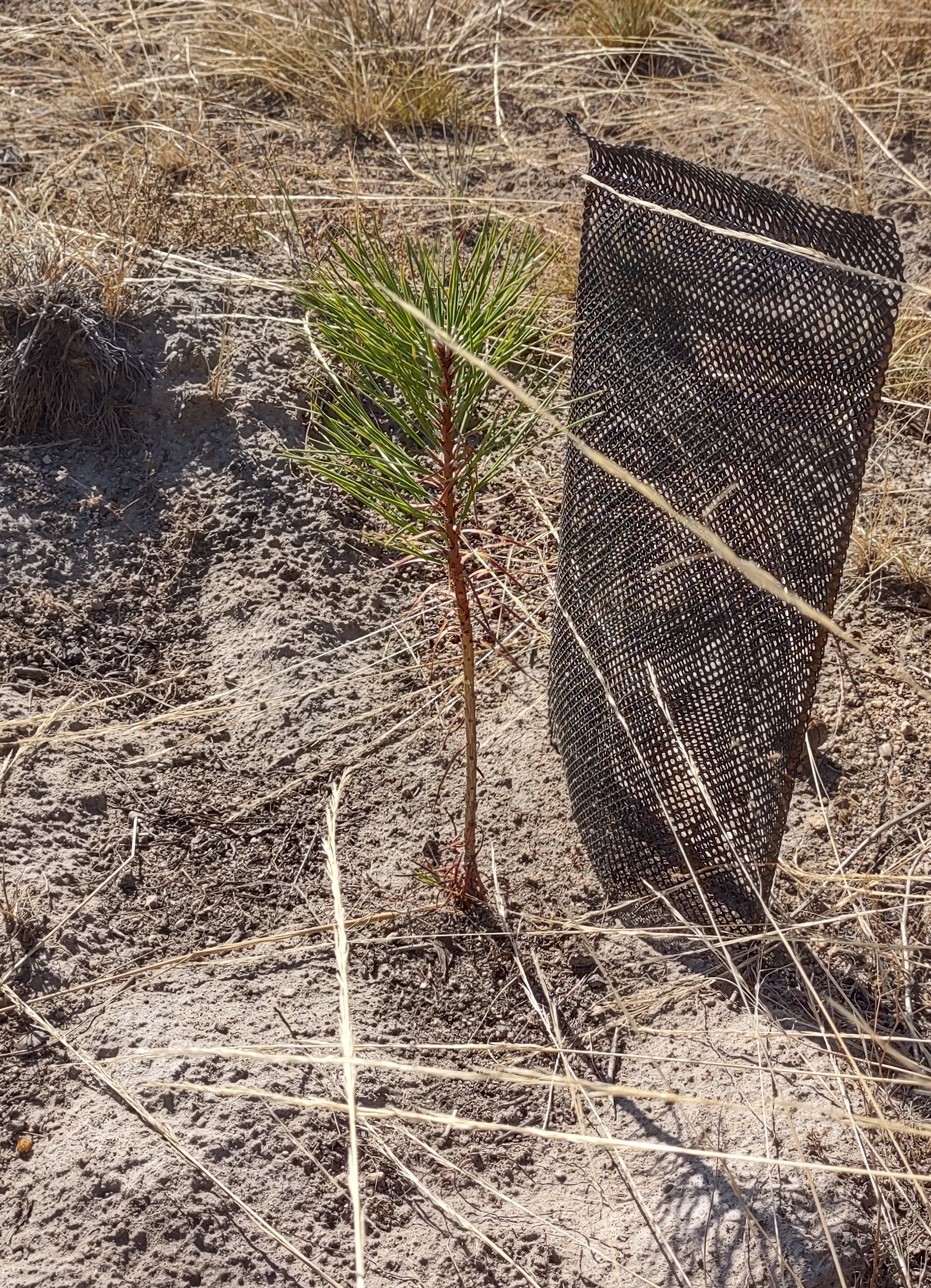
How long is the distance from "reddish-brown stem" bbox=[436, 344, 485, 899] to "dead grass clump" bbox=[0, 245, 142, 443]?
1.25 meters

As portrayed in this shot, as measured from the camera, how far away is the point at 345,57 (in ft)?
12.1

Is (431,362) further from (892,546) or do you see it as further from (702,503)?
(892,546)

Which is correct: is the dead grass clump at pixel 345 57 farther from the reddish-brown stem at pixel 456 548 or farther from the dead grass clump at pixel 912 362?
the reddish-brown stem at pixel 456 548

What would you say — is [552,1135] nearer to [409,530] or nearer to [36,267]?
[409,530]

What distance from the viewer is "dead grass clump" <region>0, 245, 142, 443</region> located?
2455 mm

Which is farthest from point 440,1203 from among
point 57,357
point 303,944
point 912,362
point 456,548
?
point 912,362

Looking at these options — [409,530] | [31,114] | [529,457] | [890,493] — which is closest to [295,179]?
[31,114]

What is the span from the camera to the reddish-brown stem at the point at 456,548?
1.34 meters

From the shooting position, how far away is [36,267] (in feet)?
8.27

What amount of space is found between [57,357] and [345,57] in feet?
6.09

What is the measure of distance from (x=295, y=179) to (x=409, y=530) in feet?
7.29

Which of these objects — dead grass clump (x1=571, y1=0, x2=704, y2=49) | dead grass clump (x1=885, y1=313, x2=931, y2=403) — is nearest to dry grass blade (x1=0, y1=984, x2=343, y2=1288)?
dead grass clump (x1=885, y1=313, x2=931, y2=403)

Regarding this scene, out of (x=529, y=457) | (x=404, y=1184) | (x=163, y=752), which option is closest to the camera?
(x=404, y=1184)

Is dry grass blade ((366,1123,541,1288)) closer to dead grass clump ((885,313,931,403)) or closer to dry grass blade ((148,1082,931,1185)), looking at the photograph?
dry grass blade ((148,1082,931,1185))
